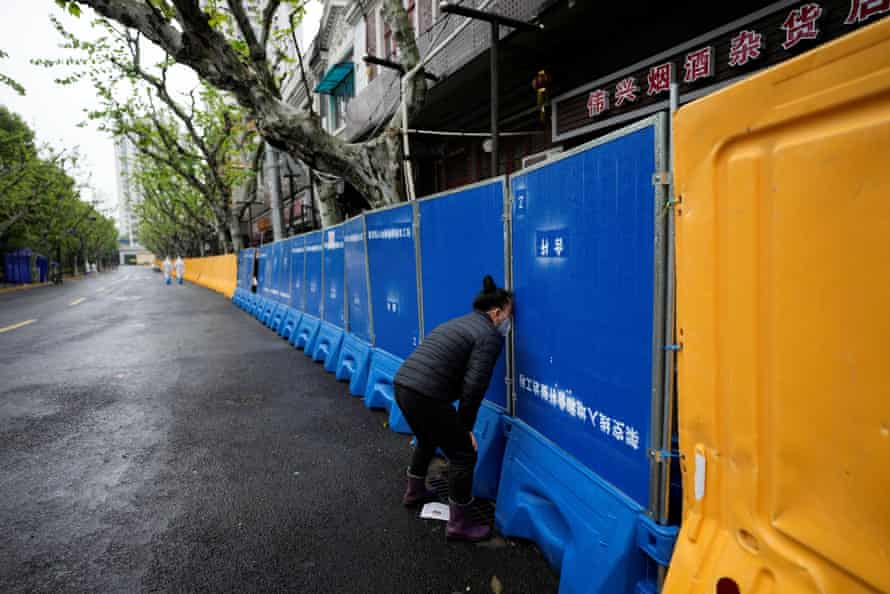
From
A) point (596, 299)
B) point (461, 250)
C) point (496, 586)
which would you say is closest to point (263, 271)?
point (461, 250)

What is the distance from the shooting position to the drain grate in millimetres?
3291

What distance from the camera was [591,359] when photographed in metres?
2.64

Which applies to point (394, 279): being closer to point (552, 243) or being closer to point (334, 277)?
point (334, 277)

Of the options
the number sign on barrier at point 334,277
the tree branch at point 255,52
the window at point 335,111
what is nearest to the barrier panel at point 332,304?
the number sign on barrier at point 334,277

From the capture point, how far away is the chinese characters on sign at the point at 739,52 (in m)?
5.30

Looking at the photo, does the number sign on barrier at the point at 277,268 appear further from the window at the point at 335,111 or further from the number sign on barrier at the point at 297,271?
the window at the point at 335,111

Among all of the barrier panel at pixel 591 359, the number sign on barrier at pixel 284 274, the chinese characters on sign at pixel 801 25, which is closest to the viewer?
the barrier panel at pixel 591 359

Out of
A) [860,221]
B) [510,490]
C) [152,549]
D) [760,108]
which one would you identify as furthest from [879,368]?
[152,549]

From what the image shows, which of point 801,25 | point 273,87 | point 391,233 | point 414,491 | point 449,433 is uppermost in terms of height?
point 273,87

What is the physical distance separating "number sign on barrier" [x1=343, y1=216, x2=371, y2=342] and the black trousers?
10.3 ft

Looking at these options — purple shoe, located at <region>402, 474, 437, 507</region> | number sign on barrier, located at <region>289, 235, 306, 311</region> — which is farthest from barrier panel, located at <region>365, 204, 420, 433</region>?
number sign on barrier, located at <region>289, 235, 306, 311</region>

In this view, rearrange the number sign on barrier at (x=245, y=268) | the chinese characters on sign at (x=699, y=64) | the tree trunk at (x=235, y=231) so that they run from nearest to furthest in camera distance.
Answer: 1. the chinese characters on sign at (x=699, y=64)
2. the number sign on barrier at (x=245, y=268)
3. the tree trunk at (x=235, y=231)

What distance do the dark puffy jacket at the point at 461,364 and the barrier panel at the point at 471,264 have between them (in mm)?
485

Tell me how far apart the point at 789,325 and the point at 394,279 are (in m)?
4.37
